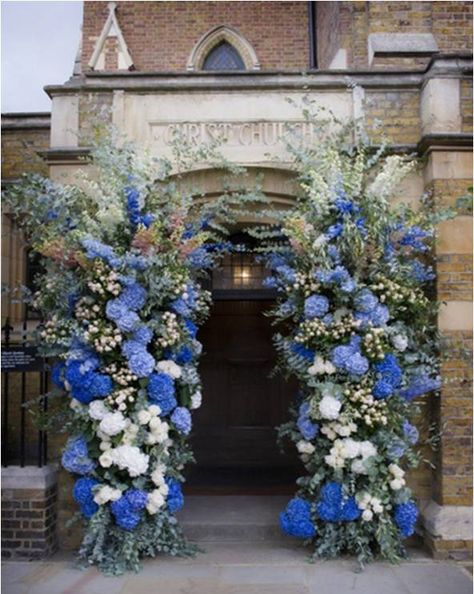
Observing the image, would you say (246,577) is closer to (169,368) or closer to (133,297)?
(169,368)

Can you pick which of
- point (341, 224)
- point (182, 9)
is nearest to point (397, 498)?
point (341, 224)

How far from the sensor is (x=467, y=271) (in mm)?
5711

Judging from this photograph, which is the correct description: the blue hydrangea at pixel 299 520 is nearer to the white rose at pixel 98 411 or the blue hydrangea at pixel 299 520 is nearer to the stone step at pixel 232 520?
the stone step at pixel 232 520

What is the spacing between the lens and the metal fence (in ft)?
18.9

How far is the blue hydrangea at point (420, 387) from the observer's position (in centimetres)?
531

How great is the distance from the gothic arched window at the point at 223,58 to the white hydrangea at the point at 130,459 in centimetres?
1028

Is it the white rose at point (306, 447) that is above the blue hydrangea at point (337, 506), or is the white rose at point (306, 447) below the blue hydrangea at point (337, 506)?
above

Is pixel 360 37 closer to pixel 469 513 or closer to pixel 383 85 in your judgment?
pixel 383 85

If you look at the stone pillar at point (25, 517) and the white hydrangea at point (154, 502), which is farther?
the stone pillar at point (25, 517)

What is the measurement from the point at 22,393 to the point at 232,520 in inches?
93.7

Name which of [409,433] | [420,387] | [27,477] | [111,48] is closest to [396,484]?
[409,433]

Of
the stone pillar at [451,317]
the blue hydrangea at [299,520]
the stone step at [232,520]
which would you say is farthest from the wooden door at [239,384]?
the blue hydrangea at [299,520]

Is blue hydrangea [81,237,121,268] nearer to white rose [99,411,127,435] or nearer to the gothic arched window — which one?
white rose [99,411,127,435]

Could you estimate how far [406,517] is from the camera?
513cm
